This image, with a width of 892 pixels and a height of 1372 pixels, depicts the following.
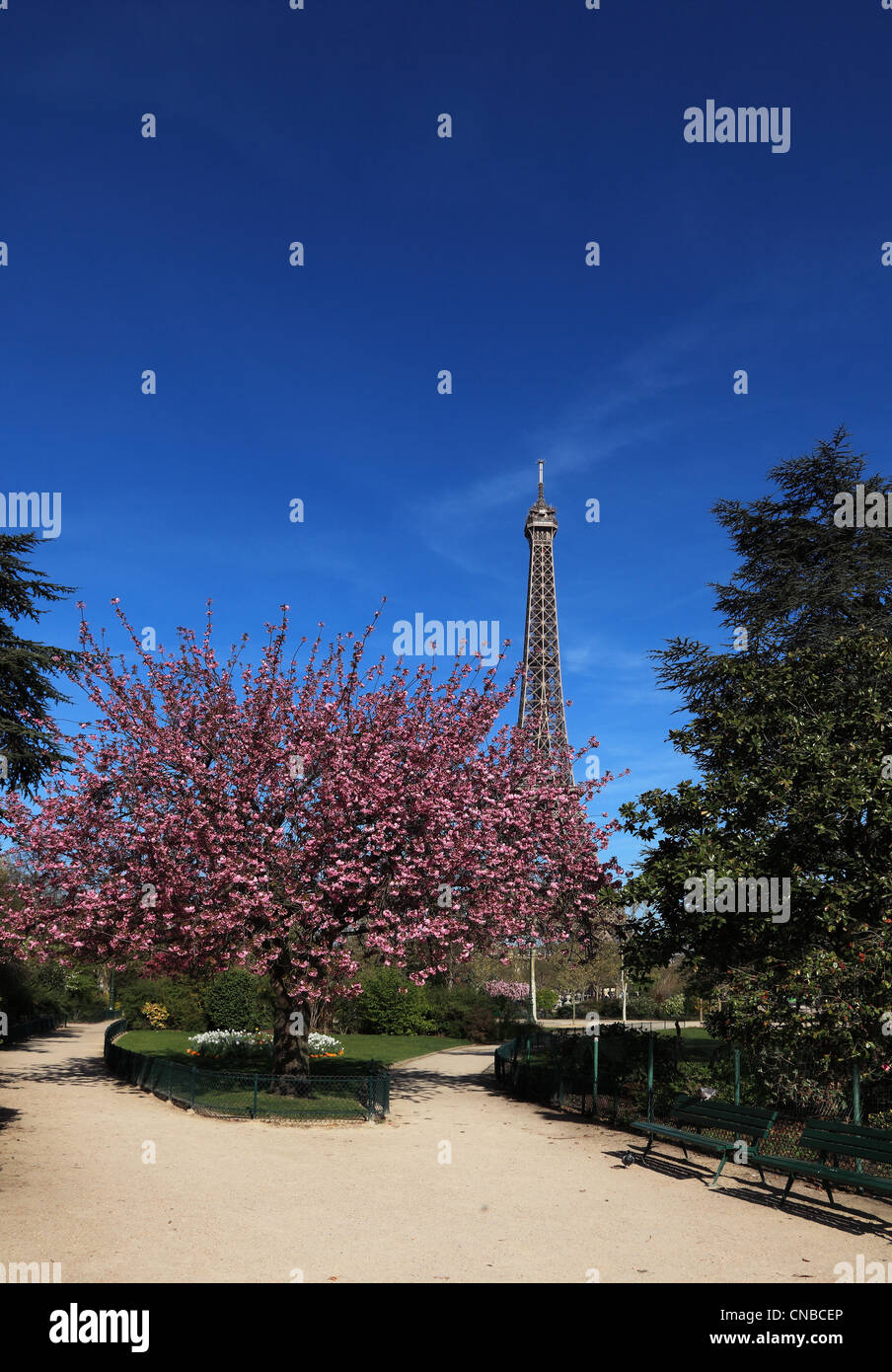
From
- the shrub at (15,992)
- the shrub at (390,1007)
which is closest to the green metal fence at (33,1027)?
the shrub at (15,992)

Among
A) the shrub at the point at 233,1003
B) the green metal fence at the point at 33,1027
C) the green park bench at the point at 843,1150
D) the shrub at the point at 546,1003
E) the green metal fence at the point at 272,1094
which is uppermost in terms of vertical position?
the green park bench at the point at 843,1150

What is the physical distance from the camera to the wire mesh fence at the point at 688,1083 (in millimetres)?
14000

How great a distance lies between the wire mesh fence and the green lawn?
16.5ft

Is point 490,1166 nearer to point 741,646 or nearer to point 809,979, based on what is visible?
point 809,979

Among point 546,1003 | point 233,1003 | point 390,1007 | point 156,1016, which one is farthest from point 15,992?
point 546,1003

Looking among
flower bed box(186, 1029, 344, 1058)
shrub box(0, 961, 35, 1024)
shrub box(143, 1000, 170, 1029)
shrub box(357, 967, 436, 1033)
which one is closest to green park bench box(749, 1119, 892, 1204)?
flower bed box(186, 1029, 344, 1058)

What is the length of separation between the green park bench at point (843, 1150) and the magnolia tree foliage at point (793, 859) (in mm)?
1648

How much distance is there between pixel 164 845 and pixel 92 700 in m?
3.89

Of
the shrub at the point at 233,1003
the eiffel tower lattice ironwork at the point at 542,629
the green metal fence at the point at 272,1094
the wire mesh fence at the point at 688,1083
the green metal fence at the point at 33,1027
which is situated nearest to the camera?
the wire mesh fence at the point at 688,1083

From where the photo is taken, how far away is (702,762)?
18.0 metres

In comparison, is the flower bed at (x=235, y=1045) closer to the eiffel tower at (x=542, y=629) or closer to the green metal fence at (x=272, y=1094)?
the green metal fence at (x=272, y=1094)

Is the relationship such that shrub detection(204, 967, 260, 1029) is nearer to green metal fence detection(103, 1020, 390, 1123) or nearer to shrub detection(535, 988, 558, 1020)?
green metal fence detection(103, 1020, 390, 1123)
